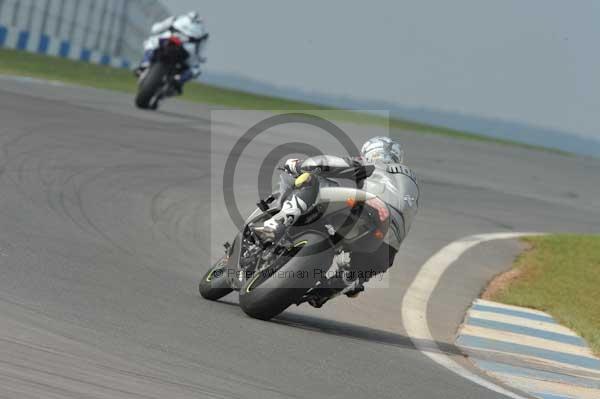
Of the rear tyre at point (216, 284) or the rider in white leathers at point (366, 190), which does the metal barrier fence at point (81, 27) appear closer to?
the rear tyre at point (216, 284)

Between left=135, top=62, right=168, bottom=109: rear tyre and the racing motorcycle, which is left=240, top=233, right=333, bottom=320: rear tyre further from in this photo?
left=135, top=62, right=168, bottom=109: rear tyre

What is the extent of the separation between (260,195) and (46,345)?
31.3 ft

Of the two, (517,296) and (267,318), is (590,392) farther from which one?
(517,296)

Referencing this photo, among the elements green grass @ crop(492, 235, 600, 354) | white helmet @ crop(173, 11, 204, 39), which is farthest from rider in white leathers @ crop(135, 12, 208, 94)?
green grass @ crop(492, 235, 600, 354)

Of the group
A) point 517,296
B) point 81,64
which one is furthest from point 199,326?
point 81,64

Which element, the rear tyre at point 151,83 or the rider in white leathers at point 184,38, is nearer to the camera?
the rear tyre at point 151,83

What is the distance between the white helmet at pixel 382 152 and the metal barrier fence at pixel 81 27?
90.1 feet

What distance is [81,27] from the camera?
41.3m

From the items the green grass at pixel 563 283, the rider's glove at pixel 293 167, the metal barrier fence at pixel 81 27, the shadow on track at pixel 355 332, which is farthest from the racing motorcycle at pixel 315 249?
the metal barrier fence at pixel 81 27

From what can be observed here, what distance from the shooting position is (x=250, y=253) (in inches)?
303

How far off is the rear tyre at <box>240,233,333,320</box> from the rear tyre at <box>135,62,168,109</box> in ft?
44.2

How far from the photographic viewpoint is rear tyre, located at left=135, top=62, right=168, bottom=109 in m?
20.5

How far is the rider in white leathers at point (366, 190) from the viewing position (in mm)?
7301

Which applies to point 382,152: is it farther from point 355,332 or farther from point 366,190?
point 355,332
